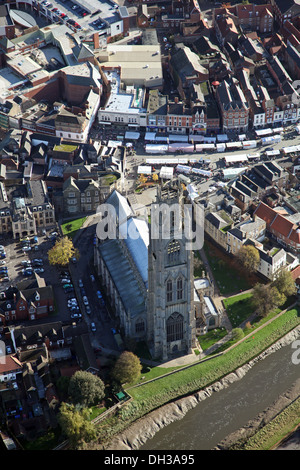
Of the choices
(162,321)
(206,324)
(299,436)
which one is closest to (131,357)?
(162,321)

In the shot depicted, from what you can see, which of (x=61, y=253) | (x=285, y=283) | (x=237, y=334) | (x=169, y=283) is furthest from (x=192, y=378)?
(x=61, y=253)

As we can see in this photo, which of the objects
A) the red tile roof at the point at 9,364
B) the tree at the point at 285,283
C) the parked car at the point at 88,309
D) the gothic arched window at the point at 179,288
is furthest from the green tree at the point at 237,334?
the red tile roof at the point at 9,364

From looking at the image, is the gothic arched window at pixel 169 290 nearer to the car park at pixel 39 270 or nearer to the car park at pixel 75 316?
the car park at pixel 75 316

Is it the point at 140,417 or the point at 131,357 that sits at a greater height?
the point at 131,357

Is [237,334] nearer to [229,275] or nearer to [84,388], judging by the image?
[229,275]

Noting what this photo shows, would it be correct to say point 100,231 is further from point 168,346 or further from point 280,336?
point 280,336

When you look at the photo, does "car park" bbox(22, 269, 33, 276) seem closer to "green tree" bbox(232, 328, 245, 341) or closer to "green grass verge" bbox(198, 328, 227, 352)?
"green grass verge" bbox(198, 328, 227, 352)
